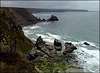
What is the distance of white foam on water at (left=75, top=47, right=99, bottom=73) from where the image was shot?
104 ft

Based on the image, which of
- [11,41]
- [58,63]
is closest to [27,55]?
[11,41]

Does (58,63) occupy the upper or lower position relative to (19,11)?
lower

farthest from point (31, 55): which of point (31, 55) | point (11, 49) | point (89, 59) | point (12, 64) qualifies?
point (12, 64)

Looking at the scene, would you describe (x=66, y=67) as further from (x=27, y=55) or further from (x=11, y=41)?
(x=11, y=41)

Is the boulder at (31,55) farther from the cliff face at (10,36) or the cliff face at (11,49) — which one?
the cliff face at (10,36)

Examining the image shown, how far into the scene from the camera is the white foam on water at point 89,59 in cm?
3182

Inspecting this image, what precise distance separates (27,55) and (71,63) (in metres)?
13.3

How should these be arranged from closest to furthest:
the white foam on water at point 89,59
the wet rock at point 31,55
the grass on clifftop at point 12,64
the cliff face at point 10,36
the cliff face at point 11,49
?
the grass on clifftop at point 12,64
the cliff face at point 11,49
the cliff face at point 10,36
the white foam on water at point 89,59
the wet rock at point 31,55

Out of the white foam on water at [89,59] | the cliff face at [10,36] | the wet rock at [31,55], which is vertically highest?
the cliff face at [10,36]

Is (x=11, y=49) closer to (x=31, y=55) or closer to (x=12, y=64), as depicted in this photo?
(x=31, y=55)

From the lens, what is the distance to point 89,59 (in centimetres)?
3691

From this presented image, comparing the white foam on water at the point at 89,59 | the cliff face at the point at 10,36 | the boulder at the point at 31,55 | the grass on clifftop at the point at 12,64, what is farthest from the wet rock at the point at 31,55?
the grass on clifftop at the point at 12,64

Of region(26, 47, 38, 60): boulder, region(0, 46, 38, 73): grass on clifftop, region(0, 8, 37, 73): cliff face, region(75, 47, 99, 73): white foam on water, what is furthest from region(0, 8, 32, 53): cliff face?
region(75, 47, 99, 73): white foam on water

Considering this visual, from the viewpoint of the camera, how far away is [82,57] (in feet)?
125
